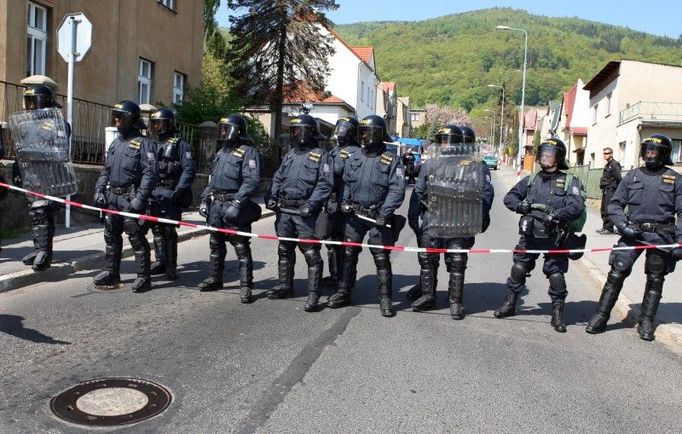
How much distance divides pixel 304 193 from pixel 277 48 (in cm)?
1762

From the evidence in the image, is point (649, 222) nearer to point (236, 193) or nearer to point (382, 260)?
point (382, 260)

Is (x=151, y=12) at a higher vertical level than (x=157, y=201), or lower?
higher

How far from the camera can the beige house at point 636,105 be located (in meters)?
30.6

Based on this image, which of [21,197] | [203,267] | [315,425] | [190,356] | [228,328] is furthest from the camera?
[21,197]

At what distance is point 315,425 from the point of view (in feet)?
12.4

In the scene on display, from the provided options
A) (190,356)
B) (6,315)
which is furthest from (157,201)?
(190,356)

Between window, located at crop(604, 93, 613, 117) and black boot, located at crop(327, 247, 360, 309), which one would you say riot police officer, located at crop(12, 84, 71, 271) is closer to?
black boot, located at crop(327, 247, 360, 309)

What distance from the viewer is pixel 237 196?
679 centimetres

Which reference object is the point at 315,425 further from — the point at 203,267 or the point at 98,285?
the point at 203,267

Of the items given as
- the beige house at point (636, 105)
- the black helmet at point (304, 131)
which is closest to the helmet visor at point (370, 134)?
the black helmet at point (304, 131)

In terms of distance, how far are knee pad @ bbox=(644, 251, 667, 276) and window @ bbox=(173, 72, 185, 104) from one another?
16179 millimetres

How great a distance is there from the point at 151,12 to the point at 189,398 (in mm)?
15735

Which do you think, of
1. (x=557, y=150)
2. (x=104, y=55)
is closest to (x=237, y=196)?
(x=557, y=150)

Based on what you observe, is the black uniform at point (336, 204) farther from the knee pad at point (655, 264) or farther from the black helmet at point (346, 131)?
the knee pad at point (655, 264)
